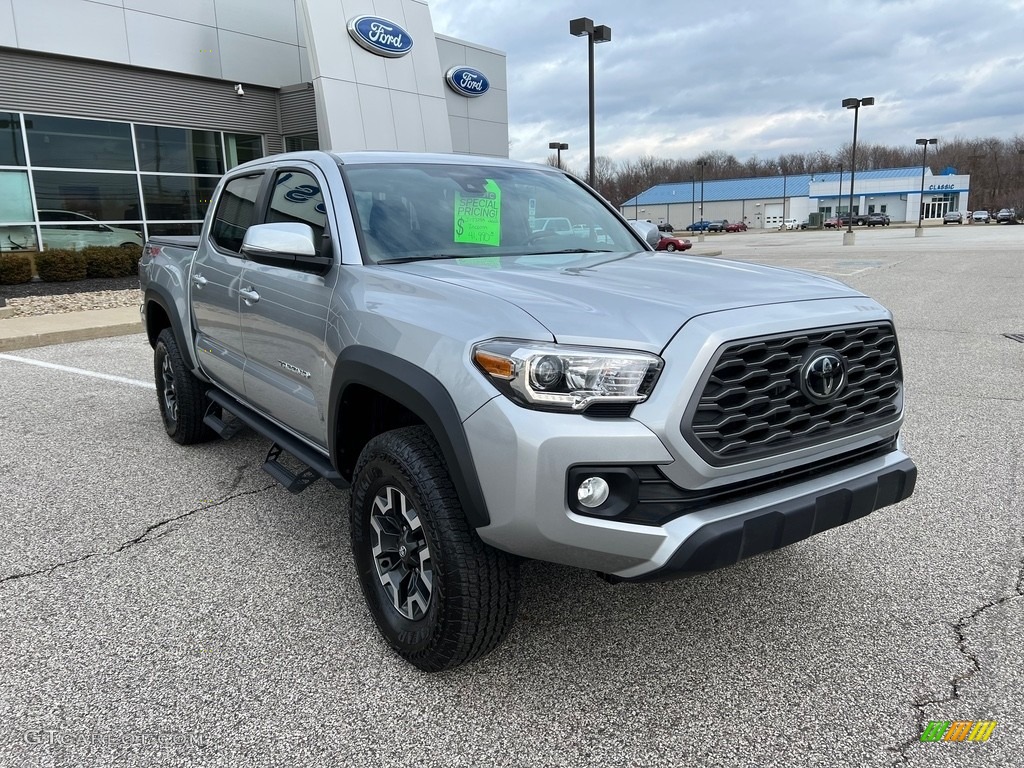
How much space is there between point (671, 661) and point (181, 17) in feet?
65.5

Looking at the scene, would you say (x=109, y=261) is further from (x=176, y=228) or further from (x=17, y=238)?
(x=176, y=228)

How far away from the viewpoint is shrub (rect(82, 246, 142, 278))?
16344 millimetres

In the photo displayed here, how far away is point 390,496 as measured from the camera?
274 cm

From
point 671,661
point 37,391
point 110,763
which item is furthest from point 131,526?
point 37,391

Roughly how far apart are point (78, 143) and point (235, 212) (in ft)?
50.8

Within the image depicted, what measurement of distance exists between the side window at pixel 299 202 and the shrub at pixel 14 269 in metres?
14.0

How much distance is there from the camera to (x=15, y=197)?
16094mm

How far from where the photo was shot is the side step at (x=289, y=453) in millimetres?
3280

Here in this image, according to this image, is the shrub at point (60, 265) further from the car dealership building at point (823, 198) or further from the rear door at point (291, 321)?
the car dealership building at point (823, 198)

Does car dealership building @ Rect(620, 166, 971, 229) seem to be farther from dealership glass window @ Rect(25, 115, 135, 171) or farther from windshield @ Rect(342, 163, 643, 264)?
windshield @ Rect(342, 163, 643, 264)

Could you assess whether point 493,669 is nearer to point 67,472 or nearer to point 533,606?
point 533,606

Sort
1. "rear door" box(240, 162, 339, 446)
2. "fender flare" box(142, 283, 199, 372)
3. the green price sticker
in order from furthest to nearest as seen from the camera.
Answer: "fender flare" box(142, 283, 199, 372), the green price sticker, "rear door" box(240, 162, 339, 446)

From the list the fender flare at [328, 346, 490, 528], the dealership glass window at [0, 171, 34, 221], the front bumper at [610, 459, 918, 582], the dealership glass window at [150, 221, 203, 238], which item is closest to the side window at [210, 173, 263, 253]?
the fender flare at [328, 346, 490, 528]

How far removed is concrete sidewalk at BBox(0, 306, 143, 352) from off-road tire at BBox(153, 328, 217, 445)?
557cm
